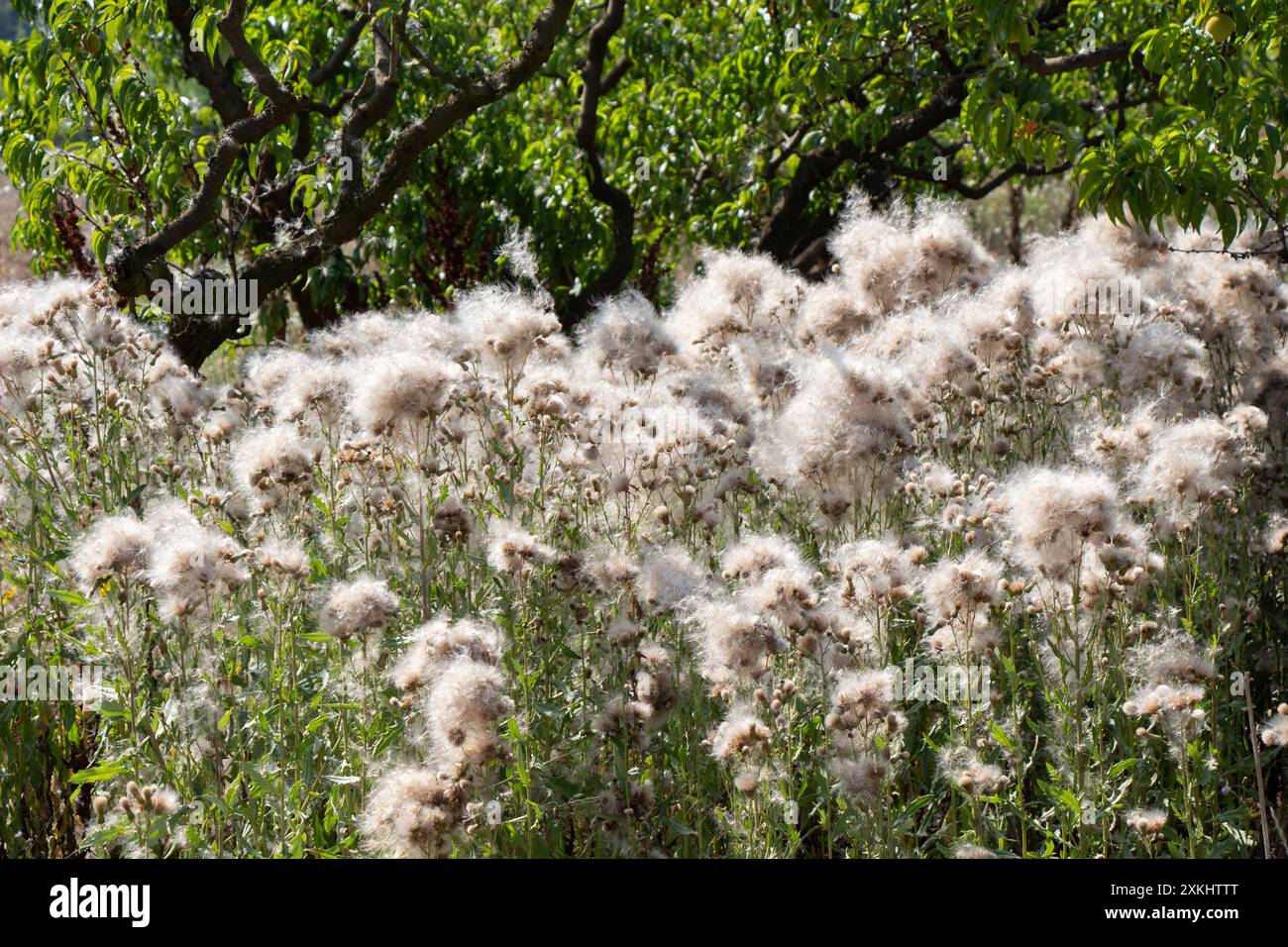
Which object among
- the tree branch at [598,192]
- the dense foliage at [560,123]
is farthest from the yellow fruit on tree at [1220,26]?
the tree branch at [598,192]

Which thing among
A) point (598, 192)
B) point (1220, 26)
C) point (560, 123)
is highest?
point (560, 123)

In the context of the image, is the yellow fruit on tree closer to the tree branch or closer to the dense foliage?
the dense foliage

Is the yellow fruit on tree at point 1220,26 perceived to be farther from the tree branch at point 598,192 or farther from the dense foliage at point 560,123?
the tree branch at point 598,192

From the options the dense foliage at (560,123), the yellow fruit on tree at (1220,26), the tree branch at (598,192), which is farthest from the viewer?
the tree branch at (598,192)

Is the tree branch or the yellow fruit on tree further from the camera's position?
the tree branch

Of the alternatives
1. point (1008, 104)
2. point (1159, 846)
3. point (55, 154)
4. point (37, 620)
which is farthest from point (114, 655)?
point (55, 154)

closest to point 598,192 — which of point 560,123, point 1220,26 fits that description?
point 560,123

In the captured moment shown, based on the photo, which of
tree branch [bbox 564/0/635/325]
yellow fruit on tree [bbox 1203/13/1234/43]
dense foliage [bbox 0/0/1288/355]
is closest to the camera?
yellow fruit on tree [bbox 1203/13/1234/43]

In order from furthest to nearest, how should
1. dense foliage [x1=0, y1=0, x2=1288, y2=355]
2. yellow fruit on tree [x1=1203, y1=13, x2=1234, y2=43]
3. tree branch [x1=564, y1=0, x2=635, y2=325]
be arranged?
tree branch [x1=564, y1=0, x2=635, y2=325]
dense foliage [x1=0, y1=0, x2=1288, y2=355]
yellow fruit on tree [x1=1203, y1=13, x2=1234, y2=43]

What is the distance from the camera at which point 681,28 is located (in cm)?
998

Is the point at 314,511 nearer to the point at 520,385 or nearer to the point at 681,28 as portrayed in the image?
the point at 520,385

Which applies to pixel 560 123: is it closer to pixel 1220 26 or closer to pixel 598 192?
pixel 598 192

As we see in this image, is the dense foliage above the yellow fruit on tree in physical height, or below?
above

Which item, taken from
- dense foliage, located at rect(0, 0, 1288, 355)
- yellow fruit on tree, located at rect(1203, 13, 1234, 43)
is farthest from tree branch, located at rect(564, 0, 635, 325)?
yellow fruit on tree, located at rect(1203, 13, 1234, 43)
